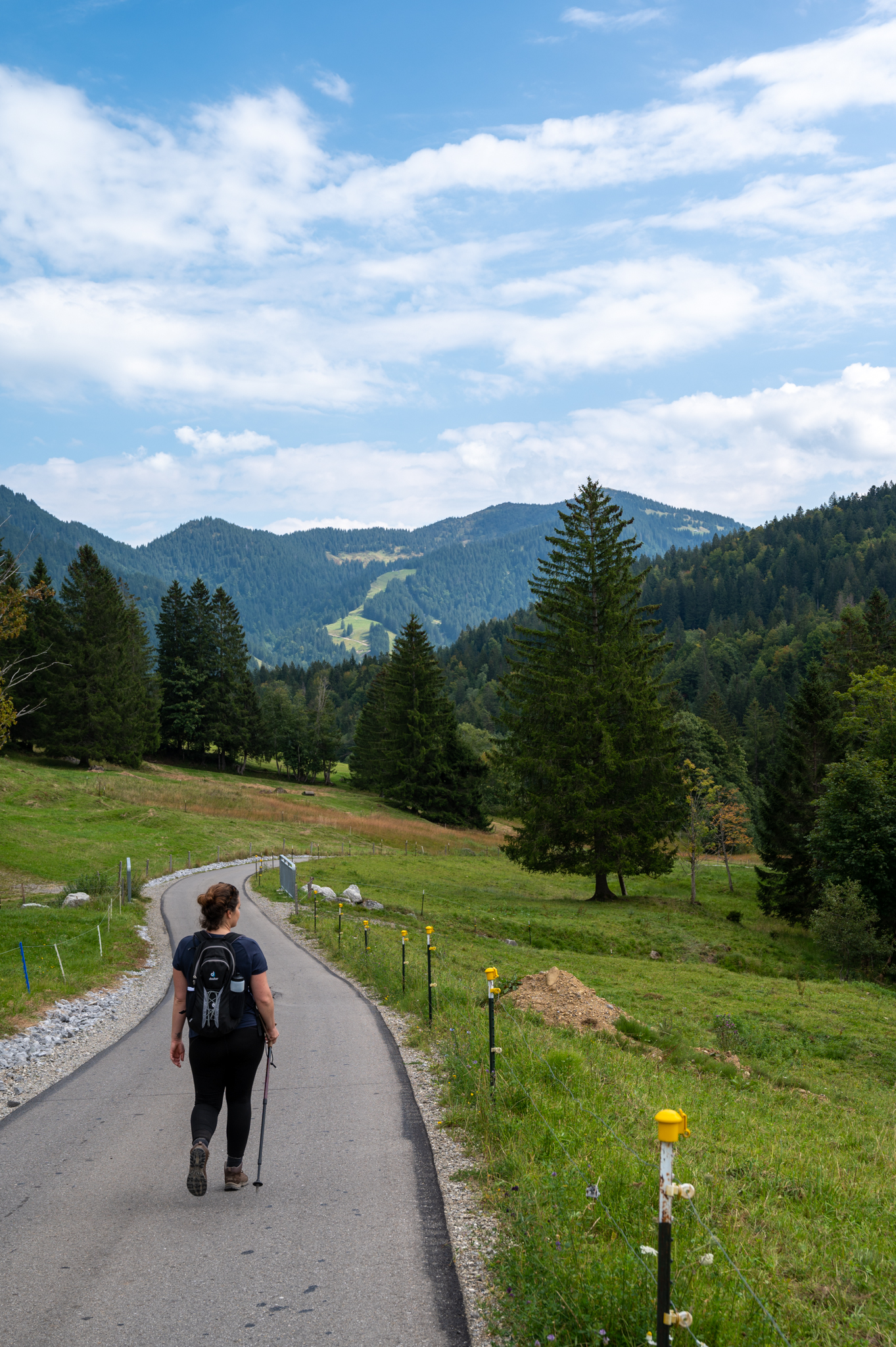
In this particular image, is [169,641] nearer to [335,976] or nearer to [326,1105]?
[335,976]

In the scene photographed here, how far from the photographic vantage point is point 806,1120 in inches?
393

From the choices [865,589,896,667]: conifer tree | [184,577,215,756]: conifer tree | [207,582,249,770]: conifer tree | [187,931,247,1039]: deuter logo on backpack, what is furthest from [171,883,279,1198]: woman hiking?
[184,577,215,756]: conifer tree

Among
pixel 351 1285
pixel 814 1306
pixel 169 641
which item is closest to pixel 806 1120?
pixel 814 1306

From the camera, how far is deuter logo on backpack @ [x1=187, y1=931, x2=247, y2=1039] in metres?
5.77

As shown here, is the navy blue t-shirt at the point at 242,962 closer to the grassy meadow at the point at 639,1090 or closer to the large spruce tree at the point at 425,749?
the grassy meadow at the point at 639,1090

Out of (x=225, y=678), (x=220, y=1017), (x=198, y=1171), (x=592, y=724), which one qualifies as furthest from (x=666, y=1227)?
(x=225, y=678)

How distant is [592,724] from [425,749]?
118 feet

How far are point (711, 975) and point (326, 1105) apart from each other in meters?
17.1

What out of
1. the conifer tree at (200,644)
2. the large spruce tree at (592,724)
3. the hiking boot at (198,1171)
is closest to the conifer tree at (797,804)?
the large spruce tree at (592,724)

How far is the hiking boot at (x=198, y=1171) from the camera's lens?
19.1 feet

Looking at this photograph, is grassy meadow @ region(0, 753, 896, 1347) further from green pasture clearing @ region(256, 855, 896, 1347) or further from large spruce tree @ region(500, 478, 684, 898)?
large spruce tree @ region(500, 478, 684, 898)

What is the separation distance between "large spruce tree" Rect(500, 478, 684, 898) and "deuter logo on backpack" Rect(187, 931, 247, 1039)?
1107 inches

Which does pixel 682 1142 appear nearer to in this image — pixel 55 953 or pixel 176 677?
pixel 55 953

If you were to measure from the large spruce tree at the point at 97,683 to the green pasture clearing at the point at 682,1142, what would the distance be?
50.1 m
